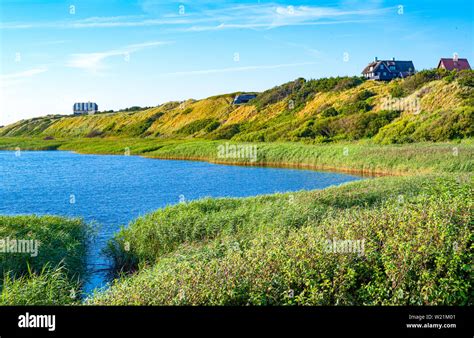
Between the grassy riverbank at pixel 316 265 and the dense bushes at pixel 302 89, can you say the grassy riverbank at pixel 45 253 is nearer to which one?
the grassy riverbank at pixel 316 265

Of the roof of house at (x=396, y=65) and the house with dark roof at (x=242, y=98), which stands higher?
the roof of house at (x=396, y=65)

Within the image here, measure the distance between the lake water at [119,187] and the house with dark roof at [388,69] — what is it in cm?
6085

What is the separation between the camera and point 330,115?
74.4 metres

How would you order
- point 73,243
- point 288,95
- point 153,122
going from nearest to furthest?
point 73,243, point 288,95, point 153,122

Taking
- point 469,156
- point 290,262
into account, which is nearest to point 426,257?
point 290,262

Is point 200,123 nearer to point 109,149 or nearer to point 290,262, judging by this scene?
point 109,149

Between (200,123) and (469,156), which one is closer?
(469,156)

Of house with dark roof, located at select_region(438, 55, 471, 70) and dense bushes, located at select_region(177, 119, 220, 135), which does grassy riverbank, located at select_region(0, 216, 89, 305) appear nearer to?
dense bushes, located at select_region(177, 119, 220, 135)

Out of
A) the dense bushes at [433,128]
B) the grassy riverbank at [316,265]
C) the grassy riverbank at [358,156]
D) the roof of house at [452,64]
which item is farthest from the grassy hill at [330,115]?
the grassy riverbank at [316,265]

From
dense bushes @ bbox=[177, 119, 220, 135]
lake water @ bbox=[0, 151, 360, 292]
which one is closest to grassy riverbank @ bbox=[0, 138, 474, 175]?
lake water @ bbox=[0, 151, 360, 292]

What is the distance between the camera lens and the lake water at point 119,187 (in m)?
27.0

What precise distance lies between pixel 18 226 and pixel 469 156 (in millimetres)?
32151

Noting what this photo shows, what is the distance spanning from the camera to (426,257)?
9594 mm

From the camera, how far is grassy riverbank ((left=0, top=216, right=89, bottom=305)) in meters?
12.3
